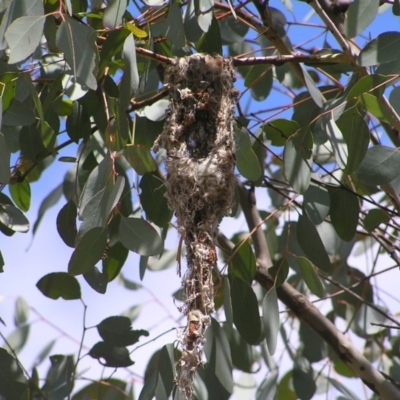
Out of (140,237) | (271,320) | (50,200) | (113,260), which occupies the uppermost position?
(50,200)

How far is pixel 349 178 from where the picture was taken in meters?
2.24

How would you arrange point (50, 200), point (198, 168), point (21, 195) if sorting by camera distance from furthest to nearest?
point (50, 200)
point (21, 195)
point (198, 168)

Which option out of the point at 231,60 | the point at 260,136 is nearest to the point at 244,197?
the point at 260,136

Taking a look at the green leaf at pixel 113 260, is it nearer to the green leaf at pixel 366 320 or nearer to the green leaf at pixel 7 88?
the green leaf at pixel 7 88

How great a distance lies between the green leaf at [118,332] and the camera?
2236 millimetres

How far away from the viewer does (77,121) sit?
2.12 m

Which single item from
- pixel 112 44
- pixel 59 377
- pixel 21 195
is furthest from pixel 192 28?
pixel 59 377

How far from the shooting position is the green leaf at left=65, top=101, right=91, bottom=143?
6.94 feet

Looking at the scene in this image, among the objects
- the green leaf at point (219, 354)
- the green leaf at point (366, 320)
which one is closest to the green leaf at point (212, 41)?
the green leaf at point (219, 354)

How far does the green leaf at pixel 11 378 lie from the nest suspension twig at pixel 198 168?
0.44m

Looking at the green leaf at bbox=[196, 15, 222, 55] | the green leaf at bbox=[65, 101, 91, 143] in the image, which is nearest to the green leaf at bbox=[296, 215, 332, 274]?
the green leaf at bbox=[196, 15, 222, 55]

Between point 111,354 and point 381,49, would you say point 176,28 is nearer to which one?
point 381,49

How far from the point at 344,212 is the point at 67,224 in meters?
0.73

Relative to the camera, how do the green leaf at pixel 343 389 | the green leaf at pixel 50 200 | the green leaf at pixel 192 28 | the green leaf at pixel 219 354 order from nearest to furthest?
the green leaf at pixel 192 28 → the green leaf at pixel 219 354 → the green leaf at pixel 343 389 → the green leaf at pixel 50 200
